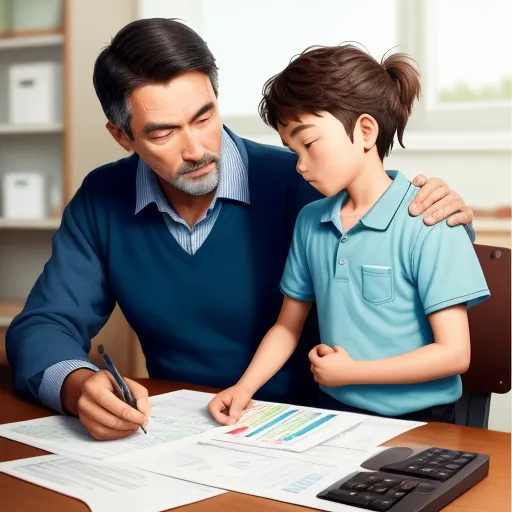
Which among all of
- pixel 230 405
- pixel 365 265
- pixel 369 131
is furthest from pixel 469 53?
pixel 230 405

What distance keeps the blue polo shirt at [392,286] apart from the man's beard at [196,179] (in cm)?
31

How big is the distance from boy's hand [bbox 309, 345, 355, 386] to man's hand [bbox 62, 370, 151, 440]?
25 centimetres

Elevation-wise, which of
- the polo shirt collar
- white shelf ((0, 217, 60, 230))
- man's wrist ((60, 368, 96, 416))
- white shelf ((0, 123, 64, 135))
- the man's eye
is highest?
the man's eye

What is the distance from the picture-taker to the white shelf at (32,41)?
3.26 metres

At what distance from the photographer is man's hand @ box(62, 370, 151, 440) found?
42.2 inches

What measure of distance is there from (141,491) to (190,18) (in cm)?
252

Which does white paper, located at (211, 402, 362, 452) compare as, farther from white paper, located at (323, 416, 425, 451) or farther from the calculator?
the calculator

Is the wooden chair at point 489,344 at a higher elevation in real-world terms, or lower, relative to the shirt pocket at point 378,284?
lower

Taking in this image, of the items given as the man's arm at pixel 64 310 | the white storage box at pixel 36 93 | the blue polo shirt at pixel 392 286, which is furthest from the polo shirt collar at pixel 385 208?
the white storage box at pixel 36 93

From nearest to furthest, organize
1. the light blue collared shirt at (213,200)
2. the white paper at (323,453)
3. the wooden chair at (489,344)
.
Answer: the white paper at (323,453)
the wooden chair at (489,344)
the light blue collared shirt at (213,200)

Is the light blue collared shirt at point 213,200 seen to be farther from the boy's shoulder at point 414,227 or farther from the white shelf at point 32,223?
the white shelf at point 32,223

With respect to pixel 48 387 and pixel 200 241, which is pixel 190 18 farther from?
pixel 48 387

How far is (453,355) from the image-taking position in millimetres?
1144

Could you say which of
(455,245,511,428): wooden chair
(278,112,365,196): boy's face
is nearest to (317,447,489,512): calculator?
(278,112,365,196): boy's face
